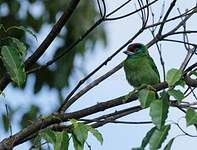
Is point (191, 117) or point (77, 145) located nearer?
point (191, 117)

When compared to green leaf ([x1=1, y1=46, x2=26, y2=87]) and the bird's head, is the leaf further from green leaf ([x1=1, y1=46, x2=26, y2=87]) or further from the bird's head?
the bird's head

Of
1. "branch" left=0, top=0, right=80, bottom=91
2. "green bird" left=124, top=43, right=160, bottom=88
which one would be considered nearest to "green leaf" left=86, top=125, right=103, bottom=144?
"branch" left=0, top=0, right=80, bottom=91

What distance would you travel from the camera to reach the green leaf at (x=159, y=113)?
2.71 meters

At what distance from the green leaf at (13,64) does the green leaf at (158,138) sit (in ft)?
2.16

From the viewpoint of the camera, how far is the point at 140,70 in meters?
5.04

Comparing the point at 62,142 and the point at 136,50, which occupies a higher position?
the point at 136,50

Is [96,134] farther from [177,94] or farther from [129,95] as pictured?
[177,94]

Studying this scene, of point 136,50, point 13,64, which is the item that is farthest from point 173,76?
point 136,50

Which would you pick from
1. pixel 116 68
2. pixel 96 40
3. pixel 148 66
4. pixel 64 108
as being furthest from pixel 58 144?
pixel 96 40

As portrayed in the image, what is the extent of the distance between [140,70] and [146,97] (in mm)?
2255

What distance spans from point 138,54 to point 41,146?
2166 millimetres

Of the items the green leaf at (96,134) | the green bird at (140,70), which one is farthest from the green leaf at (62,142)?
the green bird at (140,70)

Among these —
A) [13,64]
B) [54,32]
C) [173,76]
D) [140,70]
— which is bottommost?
[173,76]

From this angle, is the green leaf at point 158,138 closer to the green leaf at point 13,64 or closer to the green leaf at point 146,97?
the green leaf at point 146,97
